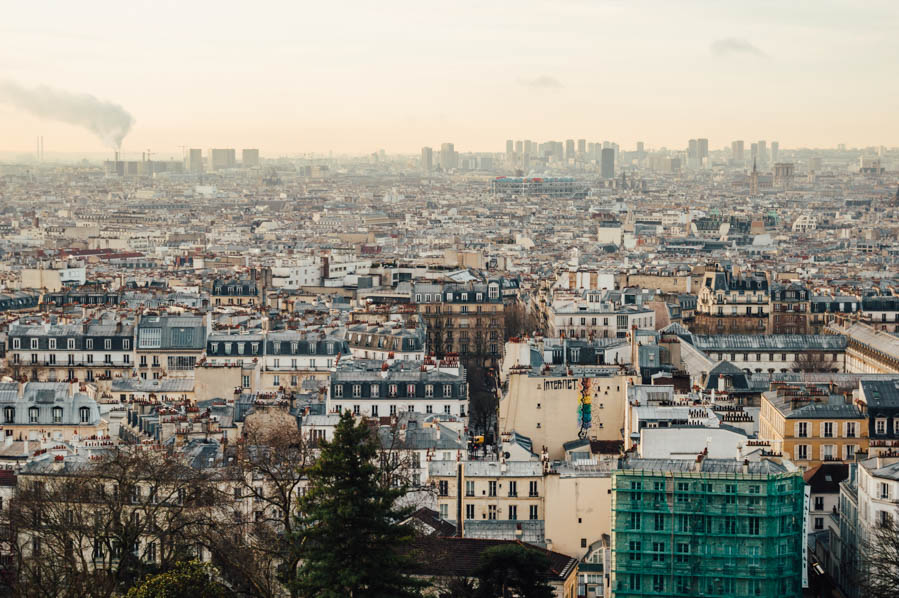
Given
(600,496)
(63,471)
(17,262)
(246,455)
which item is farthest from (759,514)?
(17,262)

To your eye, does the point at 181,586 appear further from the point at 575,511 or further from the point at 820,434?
the point at 820,434

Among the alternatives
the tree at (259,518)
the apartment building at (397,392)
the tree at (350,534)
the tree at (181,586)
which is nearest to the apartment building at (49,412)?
the apartment building at (397,392)

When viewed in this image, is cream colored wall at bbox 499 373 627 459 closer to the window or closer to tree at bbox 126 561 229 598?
the window

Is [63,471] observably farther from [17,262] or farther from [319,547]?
[17,262]

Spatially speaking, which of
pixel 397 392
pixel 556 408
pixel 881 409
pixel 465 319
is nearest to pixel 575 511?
pixel 881 409

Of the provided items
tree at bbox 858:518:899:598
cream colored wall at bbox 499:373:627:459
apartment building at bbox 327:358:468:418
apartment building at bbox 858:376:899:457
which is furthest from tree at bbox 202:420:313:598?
apartment building at bbox 858:376:899:457

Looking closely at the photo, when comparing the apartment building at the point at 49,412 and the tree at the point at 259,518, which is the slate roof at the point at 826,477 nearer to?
the tree at the point at 259,518
